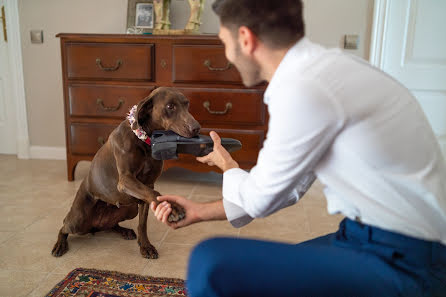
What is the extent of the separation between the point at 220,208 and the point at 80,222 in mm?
1112

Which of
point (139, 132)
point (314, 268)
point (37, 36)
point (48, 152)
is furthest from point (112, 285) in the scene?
point (37, 36)

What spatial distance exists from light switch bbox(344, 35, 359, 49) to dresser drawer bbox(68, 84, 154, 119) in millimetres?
1745

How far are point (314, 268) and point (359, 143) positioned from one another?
1.01ft

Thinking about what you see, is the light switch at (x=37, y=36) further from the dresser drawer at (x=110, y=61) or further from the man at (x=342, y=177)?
the man at (x=342, y=177)

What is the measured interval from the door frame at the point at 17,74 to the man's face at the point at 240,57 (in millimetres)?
3474

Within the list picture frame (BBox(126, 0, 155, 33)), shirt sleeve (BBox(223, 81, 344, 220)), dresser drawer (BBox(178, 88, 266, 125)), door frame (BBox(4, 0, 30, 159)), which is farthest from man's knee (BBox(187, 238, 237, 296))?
door frame (BBox(4, 0, 30, 159))

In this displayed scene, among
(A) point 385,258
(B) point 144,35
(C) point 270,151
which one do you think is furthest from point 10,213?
(A) point 385,258

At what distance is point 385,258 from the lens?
Answer: 943 millimetres

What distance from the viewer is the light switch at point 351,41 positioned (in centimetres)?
333

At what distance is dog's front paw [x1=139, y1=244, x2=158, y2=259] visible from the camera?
2056 mm

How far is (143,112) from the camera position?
6.05ft

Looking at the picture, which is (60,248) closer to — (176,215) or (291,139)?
(176,215)

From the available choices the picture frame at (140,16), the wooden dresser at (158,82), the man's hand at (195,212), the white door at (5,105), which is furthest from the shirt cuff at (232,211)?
the white door at (5,105)

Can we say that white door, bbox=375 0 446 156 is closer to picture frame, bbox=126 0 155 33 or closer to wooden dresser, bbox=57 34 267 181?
wooden dresser, bbox=57 34 267 181
